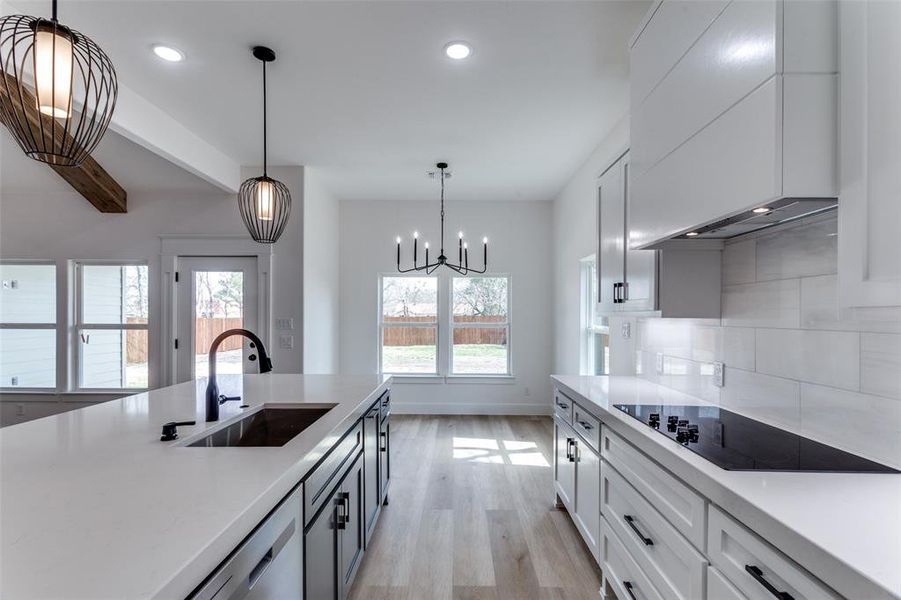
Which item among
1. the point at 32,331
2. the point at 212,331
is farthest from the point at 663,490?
the point at 32,331

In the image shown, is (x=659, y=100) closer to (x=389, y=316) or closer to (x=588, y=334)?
(x=588, y=334)

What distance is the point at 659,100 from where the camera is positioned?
A: 1.80 m

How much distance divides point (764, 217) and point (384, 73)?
2.18m

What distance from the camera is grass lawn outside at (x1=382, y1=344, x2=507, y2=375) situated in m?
5.69

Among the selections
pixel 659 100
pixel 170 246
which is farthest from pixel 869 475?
pixel 170 246

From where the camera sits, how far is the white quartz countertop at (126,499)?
2.32 feet

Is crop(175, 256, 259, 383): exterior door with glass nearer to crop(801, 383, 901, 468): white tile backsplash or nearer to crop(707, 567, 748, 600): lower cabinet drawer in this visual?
crop(707, 567, 748, 600): lower cabinet drawer

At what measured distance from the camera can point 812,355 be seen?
5.06 feet

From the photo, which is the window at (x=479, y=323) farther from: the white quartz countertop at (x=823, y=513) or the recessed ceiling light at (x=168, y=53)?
the white quartz countertop at (x=823, y=513)

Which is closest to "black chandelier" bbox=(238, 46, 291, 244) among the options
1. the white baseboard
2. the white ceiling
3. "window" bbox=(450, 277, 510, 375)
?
the white ceiling

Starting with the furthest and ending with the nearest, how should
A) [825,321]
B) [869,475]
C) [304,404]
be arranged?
[304,404] → [825,321] → [869,475]

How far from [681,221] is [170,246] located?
4813 millimetres

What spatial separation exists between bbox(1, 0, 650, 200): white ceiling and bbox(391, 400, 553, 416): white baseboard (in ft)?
10.2

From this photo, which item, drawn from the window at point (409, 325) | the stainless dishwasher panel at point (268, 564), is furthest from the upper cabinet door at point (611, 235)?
the window at point (409, 325)
